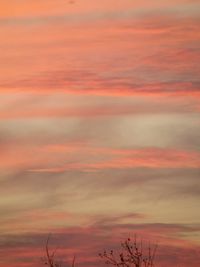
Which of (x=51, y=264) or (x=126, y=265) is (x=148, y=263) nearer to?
(x=126, y=265)

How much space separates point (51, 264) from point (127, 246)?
2818mm

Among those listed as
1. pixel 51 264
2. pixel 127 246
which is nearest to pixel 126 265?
pixel 127 246

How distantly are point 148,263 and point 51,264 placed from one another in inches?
147

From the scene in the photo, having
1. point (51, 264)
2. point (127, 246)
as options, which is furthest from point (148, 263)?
point (51, 264)

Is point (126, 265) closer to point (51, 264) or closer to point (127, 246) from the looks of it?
point (127, 246)

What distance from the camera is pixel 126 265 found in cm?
3070

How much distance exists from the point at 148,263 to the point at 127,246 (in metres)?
1.46

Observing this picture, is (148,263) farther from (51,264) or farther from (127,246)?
(51,264)

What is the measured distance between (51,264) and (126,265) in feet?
8.83

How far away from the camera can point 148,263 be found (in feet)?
95.8

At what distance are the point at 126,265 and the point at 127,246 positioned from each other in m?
0.77

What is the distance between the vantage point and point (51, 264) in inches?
1209
